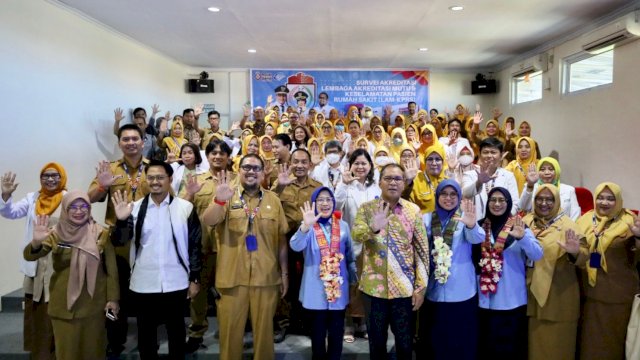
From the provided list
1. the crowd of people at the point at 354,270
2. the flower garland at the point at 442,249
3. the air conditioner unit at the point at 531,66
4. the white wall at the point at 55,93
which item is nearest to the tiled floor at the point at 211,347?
the crowd of people at the point at 354,270

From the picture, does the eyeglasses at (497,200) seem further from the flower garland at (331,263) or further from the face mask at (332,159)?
the face mask at (332,159)

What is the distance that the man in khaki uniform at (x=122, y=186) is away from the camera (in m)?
3.26

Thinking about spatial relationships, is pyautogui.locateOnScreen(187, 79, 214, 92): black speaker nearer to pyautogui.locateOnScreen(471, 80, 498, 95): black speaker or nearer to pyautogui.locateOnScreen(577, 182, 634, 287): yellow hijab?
pyautogui.locateOnScreen(471, 80, 498, 95): black speaker

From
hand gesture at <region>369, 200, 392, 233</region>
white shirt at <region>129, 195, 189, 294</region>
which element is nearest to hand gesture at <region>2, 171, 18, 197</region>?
white shirt at <region>129, 195, 189, 294</region>

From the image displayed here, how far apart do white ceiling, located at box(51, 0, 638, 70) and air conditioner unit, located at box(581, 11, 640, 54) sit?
0.22 metres

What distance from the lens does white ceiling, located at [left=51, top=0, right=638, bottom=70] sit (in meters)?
5.55

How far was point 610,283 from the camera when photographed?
116 inches

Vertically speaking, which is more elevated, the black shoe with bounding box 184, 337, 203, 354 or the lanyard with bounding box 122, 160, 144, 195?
the lanyard with bounding box 122, 160, 144, 195

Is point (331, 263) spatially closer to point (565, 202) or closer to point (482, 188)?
point (482, 188)

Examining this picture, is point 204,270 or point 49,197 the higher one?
point 49,197

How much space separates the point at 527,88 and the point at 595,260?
7.48 m

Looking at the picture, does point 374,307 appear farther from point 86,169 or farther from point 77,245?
point 86,169

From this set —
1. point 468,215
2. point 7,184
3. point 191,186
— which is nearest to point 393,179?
point 468,215

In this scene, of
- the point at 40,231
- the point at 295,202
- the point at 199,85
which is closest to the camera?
the point at 40,231
